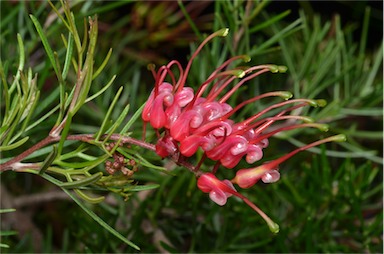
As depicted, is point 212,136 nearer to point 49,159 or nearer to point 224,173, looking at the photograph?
point 49,159

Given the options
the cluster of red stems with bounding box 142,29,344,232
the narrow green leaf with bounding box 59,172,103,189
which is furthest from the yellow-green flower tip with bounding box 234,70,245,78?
the narrow green leaf with bounding box 59,172,103,189

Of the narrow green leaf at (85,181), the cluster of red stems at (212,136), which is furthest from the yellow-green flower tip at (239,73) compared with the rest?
the narrow green leaf at (85,181)

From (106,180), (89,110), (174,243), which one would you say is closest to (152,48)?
(89,110)

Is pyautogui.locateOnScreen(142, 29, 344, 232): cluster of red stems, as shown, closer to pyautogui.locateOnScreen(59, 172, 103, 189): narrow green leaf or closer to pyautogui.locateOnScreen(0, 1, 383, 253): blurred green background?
pyautogui.locateOnScreen(59, 172, 103, 189): narrow green leaf

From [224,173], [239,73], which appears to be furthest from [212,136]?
[224,173]

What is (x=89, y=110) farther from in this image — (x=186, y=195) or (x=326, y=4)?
(x=326, y=4)

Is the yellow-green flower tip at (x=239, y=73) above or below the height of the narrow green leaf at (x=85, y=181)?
above

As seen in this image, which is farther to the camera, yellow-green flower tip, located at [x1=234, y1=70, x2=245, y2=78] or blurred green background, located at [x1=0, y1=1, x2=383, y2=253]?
blurred green background, located at [x1=0, y1=1, x2=383, y2=253]

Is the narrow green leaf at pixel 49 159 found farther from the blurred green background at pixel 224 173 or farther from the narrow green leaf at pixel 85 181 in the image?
the blurred green background at pixel 224 173
